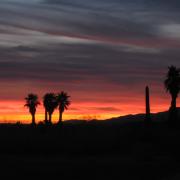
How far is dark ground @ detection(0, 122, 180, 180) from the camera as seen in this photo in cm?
2889

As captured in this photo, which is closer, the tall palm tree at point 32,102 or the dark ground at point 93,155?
the dark ground at point 93,155

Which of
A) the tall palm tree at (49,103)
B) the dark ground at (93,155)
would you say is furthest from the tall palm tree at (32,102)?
the dark ground at (93,155)

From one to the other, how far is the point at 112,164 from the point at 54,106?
255ft

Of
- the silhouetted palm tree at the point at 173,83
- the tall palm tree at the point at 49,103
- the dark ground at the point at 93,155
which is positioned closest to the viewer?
the dark ground at the point at 93,155

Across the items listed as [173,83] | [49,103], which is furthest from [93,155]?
[49,103]

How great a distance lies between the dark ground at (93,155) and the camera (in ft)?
94.8

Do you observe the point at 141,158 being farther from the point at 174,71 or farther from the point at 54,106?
the point at 54,106

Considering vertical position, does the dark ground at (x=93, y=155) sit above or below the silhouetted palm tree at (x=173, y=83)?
below

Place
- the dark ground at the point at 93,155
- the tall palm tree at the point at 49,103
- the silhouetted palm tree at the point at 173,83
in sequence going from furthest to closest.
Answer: the tall palm tree at the point at 49,103 → the silhouetted palm tree at the point at 173,83 → the dark ground at the point at 93,155

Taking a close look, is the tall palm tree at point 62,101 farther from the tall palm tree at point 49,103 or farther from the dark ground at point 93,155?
the dark ground at point 93,155

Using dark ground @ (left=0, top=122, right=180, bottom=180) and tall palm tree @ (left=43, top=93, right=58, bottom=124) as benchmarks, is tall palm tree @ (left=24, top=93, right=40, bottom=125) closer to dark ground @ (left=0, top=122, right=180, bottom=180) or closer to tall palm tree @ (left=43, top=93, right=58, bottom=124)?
tall palm tree @ (left=43, top=93, right=58, bottom=124)

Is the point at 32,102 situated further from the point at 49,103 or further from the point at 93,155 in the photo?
the point at 93,155

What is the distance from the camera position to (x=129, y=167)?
31328 mm

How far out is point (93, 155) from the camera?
124 feet
